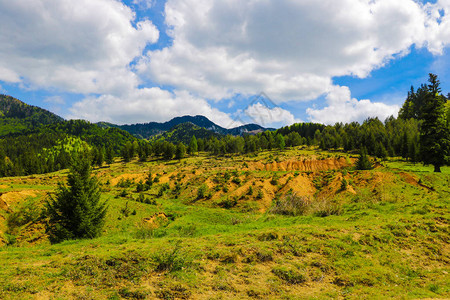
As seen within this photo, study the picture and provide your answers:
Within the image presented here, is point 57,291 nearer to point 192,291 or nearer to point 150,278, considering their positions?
point 150,278

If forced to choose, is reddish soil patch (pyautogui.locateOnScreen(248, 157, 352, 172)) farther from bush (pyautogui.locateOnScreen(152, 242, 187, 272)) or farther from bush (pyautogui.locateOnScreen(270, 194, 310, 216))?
bush (pyautogui.locateOnScreen(152, 242, 187, 272))

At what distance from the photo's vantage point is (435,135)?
121 ft

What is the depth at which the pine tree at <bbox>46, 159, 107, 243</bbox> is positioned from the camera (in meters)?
17.7

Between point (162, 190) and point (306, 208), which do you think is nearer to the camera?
point (306, 208)

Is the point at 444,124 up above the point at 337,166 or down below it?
above

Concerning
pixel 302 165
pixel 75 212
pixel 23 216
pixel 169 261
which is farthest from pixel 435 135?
pixel 23 216

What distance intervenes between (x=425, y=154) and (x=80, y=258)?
52.6m

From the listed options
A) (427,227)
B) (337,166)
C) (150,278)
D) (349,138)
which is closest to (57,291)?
(150,278)

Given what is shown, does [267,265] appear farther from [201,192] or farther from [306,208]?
[201,192]

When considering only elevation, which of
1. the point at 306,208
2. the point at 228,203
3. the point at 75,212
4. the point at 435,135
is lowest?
the point at 228,203

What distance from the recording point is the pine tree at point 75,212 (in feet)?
58.1

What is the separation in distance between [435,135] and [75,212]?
55266 millimetres

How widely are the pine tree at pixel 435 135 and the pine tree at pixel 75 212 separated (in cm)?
5233

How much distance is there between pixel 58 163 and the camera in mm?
132250
